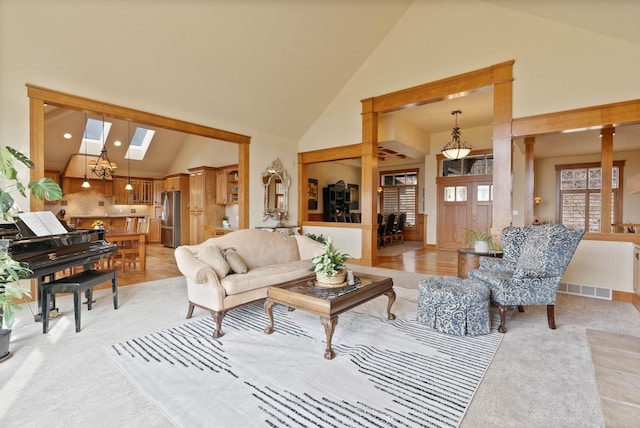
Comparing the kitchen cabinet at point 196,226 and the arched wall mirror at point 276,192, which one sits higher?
the arched wall mirror at point 276,192

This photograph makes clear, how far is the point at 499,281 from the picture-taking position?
314cm

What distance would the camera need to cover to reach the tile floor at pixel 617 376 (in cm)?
118

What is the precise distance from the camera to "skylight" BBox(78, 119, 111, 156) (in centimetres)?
870

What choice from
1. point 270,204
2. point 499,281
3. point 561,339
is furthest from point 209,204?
point 561,339

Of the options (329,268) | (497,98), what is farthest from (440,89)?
(329,268)

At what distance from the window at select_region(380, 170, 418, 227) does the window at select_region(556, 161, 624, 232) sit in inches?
172

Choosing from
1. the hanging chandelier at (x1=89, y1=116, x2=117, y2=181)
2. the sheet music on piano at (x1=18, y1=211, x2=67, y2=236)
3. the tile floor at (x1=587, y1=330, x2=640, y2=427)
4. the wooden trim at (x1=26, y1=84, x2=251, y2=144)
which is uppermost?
the wooden trim at (x1=26, y1=84, x2=251, y2=144)

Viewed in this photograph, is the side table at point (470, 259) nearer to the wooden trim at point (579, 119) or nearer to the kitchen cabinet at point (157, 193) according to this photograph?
the wooden trim at point (579, 119)

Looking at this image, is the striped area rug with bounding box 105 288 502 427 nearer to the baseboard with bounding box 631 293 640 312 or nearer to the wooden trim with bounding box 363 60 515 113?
the baseboard with bounding box 631 293 640 312

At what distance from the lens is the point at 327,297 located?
2.64 meters

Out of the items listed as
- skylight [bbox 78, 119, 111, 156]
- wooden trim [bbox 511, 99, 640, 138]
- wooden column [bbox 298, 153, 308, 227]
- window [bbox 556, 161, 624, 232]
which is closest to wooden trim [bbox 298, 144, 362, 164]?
wooden column [bbox 298, 153, 308, 227]

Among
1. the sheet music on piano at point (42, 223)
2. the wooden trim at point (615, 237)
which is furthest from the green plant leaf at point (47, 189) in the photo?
the wooden trim at point (615, 237)

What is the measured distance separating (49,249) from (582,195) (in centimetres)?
1244

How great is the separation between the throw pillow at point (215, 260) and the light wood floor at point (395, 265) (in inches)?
100
